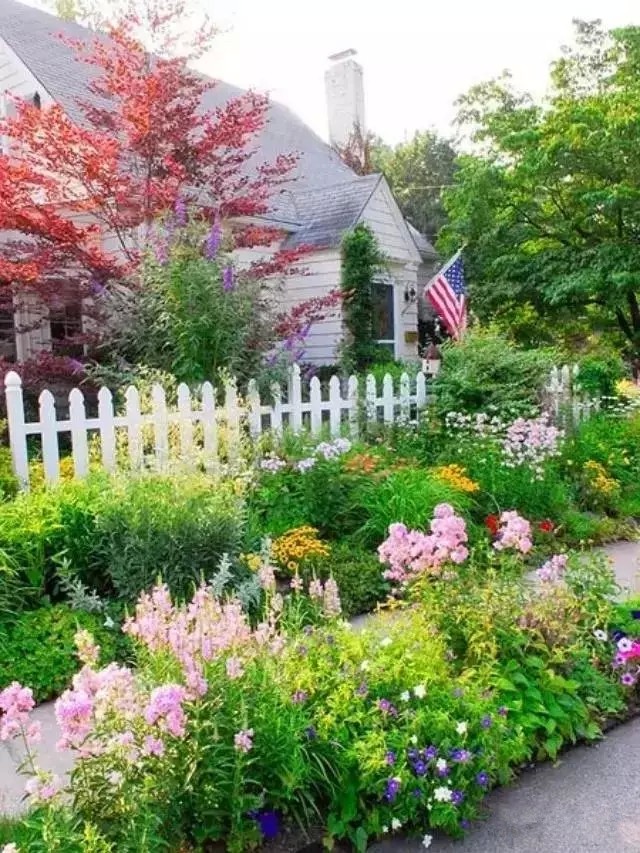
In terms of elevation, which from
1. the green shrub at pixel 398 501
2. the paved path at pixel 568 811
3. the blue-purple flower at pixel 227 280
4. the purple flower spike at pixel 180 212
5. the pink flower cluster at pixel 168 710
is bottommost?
the paved path at pixel 568 811

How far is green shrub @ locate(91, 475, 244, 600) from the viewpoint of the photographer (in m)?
3.66

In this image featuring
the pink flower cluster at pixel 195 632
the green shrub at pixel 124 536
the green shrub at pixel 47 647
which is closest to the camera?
the pink flower cluster at pixel 195 632

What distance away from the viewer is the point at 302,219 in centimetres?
1238

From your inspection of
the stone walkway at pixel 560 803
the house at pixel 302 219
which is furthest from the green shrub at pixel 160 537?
the house at pixel 302 219

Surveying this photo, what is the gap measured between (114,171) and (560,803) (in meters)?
7.47

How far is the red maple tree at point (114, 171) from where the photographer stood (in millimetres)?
7727

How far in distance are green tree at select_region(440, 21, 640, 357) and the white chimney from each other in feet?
11.9

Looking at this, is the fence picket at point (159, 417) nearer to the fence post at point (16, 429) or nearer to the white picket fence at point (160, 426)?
the white picket fence at point (160, 426)

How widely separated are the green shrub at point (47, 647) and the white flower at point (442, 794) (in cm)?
169

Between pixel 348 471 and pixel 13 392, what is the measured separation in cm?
234

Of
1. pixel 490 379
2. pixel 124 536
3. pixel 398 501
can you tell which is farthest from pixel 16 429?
pixel 490 379

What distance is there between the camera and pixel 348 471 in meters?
5.30

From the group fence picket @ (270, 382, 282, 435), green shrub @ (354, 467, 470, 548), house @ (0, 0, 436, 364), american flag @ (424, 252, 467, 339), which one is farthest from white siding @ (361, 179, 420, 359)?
green shrub @ (354, 467, 470, 548)

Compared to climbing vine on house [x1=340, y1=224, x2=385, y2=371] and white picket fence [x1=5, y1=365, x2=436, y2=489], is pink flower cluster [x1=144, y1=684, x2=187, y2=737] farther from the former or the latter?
climbing vine on house [x1=340, y1=224, x2=385, y2=371]
